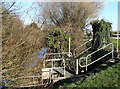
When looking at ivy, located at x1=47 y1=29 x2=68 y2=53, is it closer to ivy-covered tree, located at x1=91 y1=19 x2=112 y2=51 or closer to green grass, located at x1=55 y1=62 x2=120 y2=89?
ivy-covered tree, located at x1=91 y1=19 x2=112 y2=51

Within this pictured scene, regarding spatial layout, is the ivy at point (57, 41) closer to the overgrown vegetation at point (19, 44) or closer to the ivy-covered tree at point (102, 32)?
the overgrown vegetation at point (19, 44)

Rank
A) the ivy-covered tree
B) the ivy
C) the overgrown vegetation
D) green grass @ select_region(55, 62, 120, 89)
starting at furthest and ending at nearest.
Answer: the ivy
the ivy-covered tree
green grass @ select_region(55, 62, 120, 89)
the overgrown vegetation

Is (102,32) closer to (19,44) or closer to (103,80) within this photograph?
(103,80)

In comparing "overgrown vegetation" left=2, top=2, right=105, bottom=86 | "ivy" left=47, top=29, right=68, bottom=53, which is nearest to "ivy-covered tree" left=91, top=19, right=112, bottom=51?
"ivy" left=47, top=29, right=68, bottom=53

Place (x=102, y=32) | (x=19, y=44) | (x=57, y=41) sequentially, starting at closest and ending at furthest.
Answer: (x=19, y=44) < (x=102, y=32) < (x=57, y=41)

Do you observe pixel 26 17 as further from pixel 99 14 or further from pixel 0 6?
pixel 99 14

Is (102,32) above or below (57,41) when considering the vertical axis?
above

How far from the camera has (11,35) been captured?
2.89 meters

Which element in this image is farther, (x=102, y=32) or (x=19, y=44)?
(x=102, y=32)

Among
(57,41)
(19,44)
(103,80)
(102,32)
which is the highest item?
(102,32)

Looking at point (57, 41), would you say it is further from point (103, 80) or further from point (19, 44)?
point (19, 44)

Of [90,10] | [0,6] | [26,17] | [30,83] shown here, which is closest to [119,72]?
[30,83]

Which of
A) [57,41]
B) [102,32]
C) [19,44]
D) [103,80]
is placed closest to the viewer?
[19,44]

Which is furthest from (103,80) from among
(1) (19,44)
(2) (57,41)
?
(2) (57,41)
